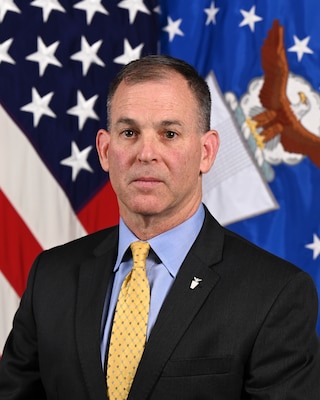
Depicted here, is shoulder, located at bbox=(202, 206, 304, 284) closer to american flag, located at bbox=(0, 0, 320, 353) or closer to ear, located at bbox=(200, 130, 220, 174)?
ear, located at bbox=(200, 130, 220, 174)

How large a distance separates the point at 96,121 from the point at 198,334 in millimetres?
1877

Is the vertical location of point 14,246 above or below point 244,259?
above

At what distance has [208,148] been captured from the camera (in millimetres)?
1729

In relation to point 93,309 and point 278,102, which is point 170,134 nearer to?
point 93,309

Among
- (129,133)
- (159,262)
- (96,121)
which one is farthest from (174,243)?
(96,121)

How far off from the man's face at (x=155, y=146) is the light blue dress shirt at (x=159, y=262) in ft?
0.19

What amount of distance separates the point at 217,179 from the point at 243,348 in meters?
1.83

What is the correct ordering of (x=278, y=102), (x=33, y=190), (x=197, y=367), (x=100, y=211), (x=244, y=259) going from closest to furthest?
(x=197, y=367), (x=244, y=259), (x=278, y=102), (x=33, y=190), (x=100, y=211)

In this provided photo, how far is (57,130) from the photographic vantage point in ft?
10.6

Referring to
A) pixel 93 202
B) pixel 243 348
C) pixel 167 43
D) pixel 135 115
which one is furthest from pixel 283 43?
pixel 243 348

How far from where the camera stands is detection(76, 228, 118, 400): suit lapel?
1621 millimetres

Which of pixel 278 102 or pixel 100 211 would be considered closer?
pixel 278 102

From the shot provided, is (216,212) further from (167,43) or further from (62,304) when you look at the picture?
(62,304)

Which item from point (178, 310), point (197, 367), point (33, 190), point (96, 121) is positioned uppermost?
point (96, 121)
